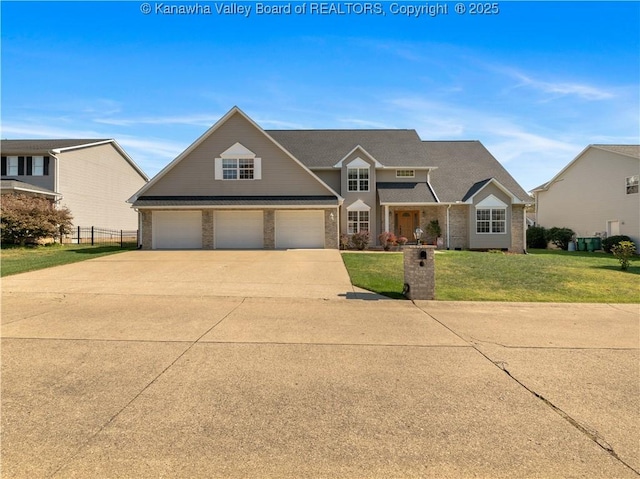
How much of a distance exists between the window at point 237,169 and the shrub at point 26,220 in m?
10.8

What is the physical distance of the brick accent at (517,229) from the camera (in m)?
25.2

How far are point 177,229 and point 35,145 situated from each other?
16.9 m

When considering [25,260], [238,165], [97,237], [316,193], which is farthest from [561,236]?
[97,237]

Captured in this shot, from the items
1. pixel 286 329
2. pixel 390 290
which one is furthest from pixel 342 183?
pixel 286 329

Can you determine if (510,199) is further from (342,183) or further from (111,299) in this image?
(111,299)

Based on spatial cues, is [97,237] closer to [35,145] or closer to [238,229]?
[35,145]

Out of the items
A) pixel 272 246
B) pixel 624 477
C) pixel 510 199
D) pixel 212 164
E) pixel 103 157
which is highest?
pixel 103 157

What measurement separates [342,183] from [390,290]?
1535 centimetres

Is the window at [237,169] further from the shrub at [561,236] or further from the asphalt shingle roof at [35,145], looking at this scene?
the shrub at [561,236]

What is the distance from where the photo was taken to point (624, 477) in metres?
2.93

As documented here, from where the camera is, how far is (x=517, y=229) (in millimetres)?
25297

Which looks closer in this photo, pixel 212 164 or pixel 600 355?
pixel 600 355

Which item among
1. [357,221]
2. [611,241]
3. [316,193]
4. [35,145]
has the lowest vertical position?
[611,241]

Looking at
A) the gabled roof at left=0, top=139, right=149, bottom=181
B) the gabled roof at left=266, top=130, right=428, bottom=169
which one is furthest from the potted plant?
the gabled roof at left=0, top=139, right=149, bottom=181
